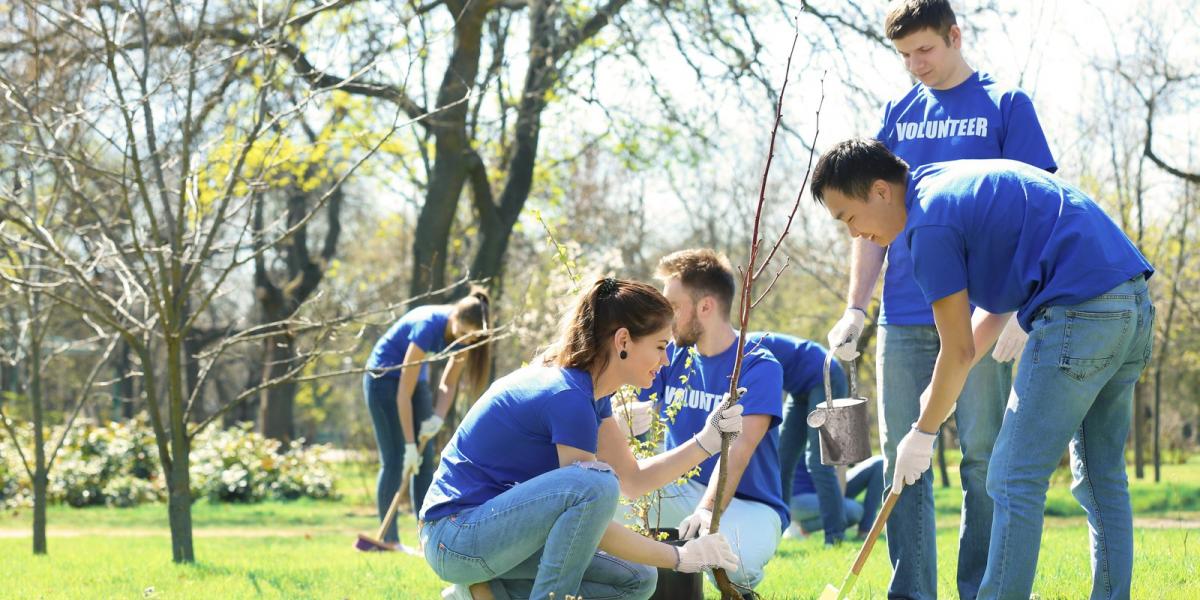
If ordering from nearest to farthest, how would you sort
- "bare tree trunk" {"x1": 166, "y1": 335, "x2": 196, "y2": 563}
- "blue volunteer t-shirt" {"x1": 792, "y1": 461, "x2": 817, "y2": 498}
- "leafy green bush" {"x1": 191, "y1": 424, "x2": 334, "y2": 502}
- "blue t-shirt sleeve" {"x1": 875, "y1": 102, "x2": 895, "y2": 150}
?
"blue t-shirt sleeve" {"x1": 875, "y1": 102, "x2": 895, "y2": 150} < "bare tree trunk" {"x1": 166, "y1": 335, "x2": 196, "y2": 563} < "blue volunteer t-shirt" {"x1": 792, "y1": 461, "x2": 817, "y2": 498} < "leafy green bush" {"x1": 191, "y1": 424, "x2": 334, "y2": 502}

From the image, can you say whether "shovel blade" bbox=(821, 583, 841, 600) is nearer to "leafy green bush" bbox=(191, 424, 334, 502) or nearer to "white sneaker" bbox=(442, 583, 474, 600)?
"white sneaker" bbox=(442, 583, 474, 600)

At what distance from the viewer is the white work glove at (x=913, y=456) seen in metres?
3.28

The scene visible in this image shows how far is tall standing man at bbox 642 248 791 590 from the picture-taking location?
13.4ft

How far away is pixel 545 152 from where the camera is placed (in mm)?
17359

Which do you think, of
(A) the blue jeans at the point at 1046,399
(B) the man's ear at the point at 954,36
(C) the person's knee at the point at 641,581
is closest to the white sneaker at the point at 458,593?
(C) the person's knee at the point at 641,581

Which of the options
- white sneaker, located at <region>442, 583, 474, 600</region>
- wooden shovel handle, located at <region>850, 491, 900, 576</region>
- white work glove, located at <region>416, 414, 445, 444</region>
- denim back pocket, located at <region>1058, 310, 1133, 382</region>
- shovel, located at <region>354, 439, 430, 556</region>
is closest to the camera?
denim back pocket, located at <region>1058, 310, 1133, 382</region>

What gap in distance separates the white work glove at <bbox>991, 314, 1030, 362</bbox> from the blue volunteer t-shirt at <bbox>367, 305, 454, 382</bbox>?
3889 mm

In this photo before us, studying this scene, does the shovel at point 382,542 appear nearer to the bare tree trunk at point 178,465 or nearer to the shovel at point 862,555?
the bare tree trunk at point 178,465

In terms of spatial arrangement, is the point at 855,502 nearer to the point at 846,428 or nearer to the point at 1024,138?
the point at 846,428

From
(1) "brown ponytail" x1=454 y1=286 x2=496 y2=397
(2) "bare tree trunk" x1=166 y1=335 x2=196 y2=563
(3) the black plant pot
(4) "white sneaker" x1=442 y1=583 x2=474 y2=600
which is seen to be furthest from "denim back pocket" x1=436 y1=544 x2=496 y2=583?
(1) "brown ponytail" x1=454 y1=286 x2=496 y2=397

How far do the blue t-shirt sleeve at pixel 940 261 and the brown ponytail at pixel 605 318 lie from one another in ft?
2.51

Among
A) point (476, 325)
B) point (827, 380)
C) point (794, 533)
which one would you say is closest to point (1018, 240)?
point (827, 380)

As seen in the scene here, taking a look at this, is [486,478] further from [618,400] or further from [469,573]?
[618,400]

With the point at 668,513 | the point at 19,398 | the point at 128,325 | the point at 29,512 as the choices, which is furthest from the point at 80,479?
the point at 668,513
